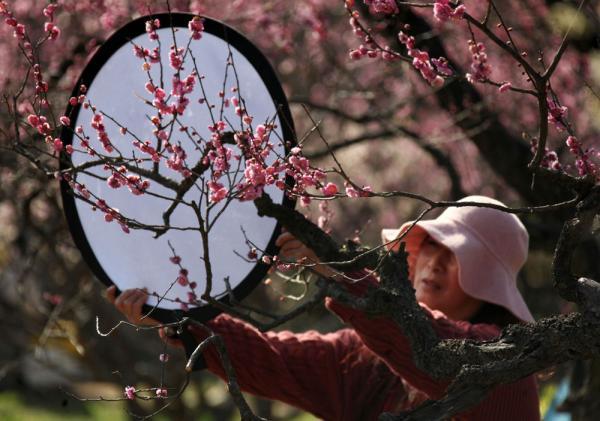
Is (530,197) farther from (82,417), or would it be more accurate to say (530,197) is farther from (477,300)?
(82,417)

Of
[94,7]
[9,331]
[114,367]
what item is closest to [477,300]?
[94,7]

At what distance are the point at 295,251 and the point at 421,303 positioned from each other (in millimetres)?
539

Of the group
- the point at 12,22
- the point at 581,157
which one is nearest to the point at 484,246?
the point at 581,157

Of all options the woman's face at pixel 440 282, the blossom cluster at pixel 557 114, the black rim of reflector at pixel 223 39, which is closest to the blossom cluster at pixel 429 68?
the blossom cluster at pixel 557 114

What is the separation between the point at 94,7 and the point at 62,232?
51.9 inches

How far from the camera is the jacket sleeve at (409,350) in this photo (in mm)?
2994

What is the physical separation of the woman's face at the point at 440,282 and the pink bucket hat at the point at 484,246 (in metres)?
0.06

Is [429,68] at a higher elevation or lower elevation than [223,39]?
lower

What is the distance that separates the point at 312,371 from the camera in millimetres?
3684

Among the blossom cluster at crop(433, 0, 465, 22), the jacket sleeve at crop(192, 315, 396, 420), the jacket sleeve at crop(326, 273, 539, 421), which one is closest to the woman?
the jacket sleeve at crop(192, 315, 396, 420)

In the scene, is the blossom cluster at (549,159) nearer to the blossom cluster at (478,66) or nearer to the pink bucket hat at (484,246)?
the blossom cluster at (478,66)

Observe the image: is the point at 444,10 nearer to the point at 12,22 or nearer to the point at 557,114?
the point at 557,114

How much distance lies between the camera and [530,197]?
4918mm

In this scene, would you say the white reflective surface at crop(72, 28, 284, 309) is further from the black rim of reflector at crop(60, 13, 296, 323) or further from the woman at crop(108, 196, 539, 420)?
the woman at crop(108, 196, 539, 420)
